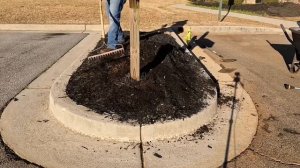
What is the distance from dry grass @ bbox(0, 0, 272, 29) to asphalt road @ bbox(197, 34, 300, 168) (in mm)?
Result: 2146

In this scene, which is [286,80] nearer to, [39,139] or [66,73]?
[66,73]

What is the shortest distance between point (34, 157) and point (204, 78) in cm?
317

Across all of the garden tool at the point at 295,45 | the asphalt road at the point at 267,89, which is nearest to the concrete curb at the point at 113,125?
the asphalt road at the point at 267,89

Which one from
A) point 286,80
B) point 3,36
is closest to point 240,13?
point 286,80

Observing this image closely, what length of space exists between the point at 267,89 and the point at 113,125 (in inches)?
137

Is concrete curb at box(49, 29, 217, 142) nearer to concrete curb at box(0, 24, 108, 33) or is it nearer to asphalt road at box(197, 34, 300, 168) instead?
asphalt road at box(197, 34, 300, 168)

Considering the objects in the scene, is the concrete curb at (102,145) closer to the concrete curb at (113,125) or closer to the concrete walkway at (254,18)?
the concrete curb at (113,125)

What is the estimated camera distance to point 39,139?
4449 millimetres

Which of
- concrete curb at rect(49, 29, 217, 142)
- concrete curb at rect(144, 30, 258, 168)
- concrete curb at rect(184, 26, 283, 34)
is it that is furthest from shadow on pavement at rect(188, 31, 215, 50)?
concrete curb at rect(49, 29, 217, 142)

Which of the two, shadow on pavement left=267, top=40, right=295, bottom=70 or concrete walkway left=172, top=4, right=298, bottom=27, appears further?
concrete walkway left=172, top=4, right=298, bottom=27

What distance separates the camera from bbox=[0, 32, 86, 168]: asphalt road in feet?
18.4

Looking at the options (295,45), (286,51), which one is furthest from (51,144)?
(286,51)

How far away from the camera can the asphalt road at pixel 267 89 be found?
4352 mm

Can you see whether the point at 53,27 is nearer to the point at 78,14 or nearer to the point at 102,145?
the point at 78,14
